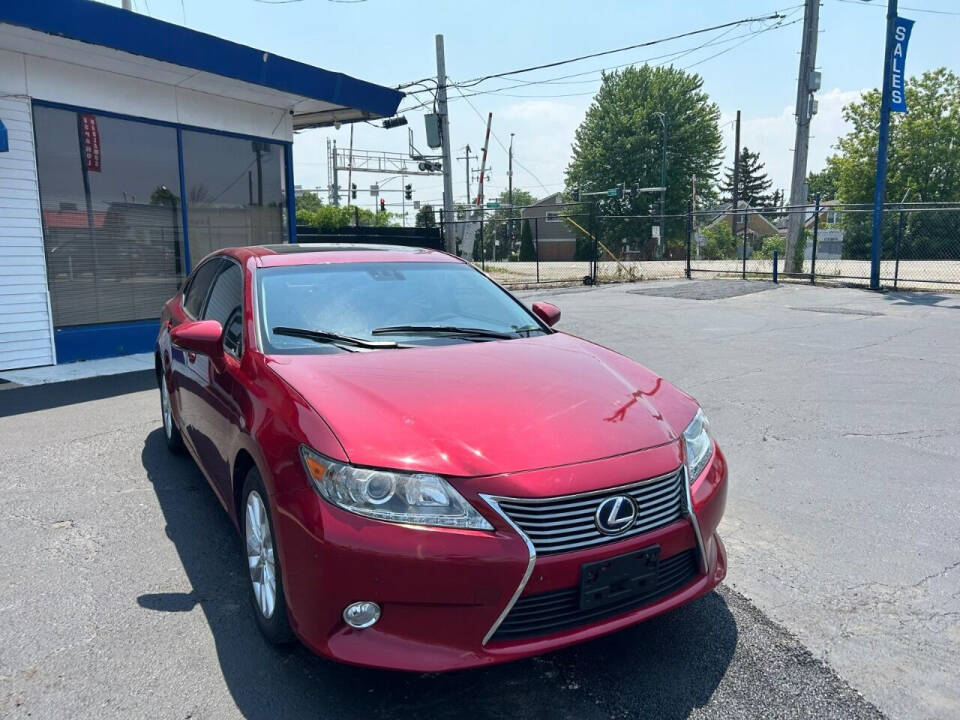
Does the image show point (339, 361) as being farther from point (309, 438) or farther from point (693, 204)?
point (693, 204)

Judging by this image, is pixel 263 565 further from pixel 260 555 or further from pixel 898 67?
pixel 898 67

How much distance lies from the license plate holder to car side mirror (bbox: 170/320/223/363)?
2140 millimetres

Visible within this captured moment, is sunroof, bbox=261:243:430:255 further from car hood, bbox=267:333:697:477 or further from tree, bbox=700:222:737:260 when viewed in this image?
tree, bbox=700:222:737:260

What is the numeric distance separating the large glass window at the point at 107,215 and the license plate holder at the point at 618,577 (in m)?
9.15

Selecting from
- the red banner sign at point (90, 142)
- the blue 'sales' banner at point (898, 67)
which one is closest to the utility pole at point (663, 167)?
the blue 'sales' banner at point (898, 67)

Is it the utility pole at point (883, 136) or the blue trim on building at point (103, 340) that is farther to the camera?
the utility pole at point (883, 136)

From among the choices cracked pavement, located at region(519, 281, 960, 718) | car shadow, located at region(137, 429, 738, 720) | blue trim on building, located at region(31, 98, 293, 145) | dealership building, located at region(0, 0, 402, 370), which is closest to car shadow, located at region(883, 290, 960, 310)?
cracked pavement, located at region(519, 281, 960, 718)

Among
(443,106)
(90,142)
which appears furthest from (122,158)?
(443,106)

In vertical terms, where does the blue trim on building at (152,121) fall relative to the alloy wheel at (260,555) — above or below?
above

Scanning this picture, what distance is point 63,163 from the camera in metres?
9.34

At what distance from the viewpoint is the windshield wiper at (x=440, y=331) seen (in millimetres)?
3498

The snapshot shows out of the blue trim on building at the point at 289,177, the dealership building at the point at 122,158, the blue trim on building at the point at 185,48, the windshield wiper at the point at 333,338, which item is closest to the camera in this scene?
the windshield wiper at the point at 333,338

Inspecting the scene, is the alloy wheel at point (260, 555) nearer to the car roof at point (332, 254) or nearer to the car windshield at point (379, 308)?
the car windshield at point (379, 308)

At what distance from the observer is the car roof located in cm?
395
